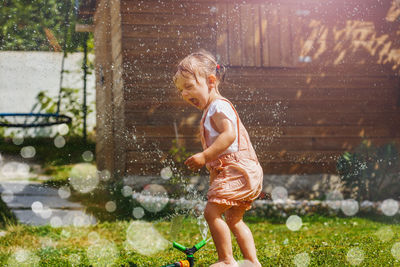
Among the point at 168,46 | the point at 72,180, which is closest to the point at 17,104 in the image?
the point at 72,180

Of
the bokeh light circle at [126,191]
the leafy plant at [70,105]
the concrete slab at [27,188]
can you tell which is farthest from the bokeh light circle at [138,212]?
the leafy plant at [70,105]

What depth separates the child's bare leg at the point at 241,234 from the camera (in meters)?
2.53

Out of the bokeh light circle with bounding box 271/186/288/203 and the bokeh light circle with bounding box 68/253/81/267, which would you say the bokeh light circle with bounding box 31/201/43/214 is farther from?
the bokeh light circle with bounding box 271/186/288/203

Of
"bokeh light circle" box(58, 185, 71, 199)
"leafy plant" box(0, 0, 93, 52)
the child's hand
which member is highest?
"leafy plant" box(0, 0, 93, 52)

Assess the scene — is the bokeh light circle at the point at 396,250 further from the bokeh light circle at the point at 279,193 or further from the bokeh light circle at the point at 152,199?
the bokeh light circle at the point at 152,199

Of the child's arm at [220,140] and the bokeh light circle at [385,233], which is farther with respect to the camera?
the bokeh light circle at [385,233]

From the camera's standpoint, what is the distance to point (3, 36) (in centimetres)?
586

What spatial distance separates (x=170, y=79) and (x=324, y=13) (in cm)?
271

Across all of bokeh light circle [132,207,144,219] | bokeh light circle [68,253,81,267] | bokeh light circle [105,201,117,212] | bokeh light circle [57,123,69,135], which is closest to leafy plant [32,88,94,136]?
bokeh light circle [57,123,69,135]

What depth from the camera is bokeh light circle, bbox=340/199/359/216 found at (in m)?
6.16

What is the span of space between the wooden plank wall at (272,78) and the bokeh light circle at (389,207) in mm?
1061

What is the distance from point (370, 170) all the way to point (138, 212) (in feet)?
11.0

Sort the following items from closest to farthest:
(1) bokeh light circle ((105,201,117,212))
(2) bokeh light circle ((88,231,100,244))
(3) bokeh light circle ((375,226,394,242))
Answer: (3) bokeh light circle ((375,226,394,242)) → (2) bokeh light circle ((88,231,100,244)) → (1) bokeh light circle ((105,201,117,212))

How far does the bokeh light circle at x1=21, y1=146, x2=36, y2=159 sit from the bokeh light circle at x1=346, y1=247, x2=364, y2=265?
32.6 ft
